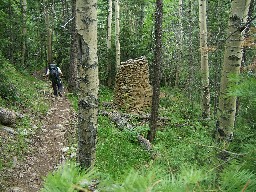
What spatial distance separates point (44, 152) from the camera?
805cm

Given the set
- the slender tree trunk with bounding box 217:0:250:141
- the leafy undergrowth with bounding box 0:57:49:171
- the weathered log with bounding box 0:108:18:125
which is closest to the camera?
the slender tree trunk with bounding box 217:0:250:141

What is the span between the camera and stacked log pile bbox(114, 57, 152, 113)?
46.6ft

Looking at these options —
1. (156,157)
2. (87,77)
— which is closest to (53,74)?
(87,77)

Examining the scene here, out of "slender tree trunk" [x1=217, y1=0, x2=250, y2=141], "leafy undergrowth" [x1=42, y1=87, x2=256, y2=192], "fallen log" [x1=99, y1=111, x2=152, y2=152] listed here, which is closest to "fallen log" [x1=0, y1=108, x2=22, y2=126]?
"leafy undergrowth" [x1=42, y1=87, x2=256, y2=192]

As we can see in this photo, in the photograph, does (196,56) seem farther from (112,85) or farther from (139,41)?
(112,85)

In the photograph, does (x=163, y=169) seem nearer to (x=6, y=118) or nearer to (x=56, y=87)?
(x=6, y=118)

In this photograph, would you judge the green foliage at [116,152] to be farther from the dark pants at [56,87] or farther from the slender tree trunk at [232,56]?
the dark pants at [56,87]

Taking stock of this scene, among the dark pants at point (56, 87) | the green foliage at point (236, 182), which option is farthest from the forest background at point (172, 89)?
the dark pants at point (56, 87)

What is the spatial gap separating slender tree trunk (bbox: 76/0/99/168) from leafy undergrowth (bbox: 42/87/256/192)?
0.74 metres

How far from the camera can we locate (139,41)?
20469mm

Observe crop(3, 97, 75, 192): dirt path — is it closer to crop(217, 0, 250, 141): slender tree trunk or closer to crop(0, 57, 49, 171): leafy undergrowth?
crop(0, 57, 49, 171): leafy undergrowth

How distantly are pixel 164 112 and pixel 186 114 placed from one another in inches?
38.6

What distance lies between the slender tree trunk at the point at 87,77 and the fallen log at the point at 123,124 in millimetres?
3817

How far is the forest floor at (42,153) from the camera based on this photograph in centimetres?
630
